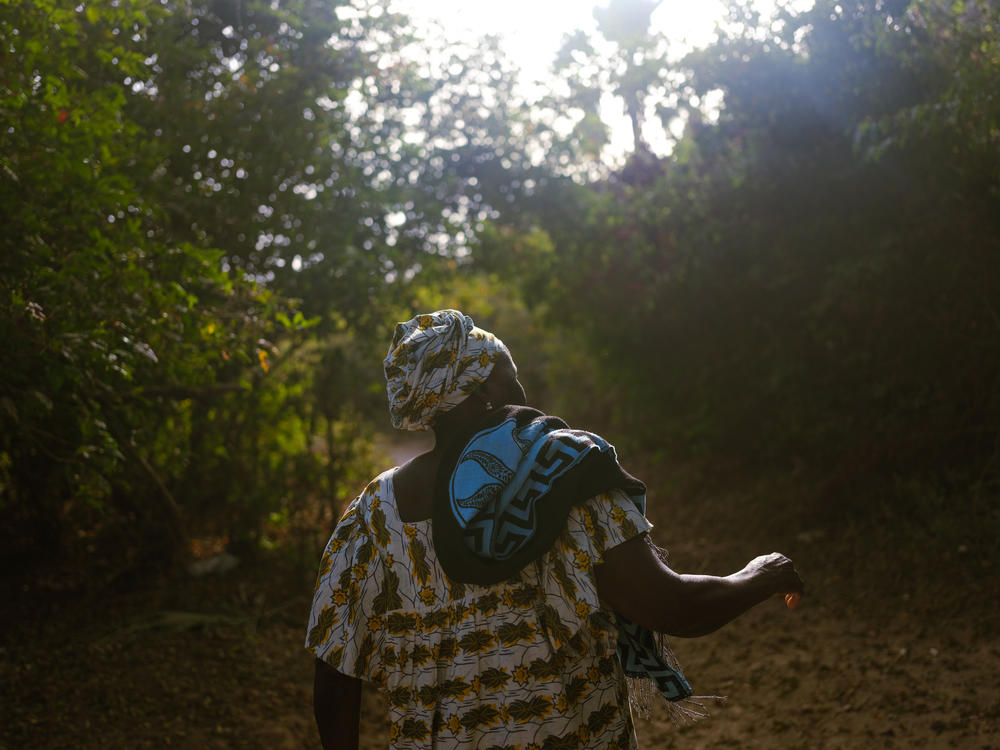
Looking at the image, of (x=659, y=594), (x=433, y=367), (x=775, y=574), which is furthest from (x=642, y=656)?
(x=433, y=367)

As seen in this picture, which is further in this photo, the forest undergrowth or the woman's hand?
the forest undergrowth

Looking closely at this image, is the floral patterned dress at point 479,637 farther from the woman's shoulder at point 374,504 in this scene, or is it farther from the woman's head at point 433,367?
the woman's head at point 433,367

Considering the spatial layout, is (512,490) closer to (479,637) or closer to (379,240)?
(479,637)

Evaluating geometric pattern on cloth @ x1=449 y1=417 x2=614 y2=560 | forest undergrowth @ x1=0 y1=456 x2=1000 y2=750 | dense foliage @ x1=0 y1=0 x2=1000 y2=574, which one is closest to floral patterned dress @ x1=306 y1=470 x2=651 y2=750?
geometric pattern on cloth @ x1=449 y1=417 x2=614 y2=560

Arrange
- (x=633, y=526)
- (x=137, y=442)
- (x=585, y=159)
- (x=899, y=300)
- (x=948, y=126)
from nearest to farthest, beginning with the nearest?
(x=633, y=526)
(x=137, y=442)
(x=948, y=126)
(x=899, y=300)
(x=585, y=159)

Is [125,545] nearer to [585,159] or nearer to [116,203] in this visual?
[116,203]

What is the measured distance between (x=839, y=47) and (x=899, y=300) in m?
2.16

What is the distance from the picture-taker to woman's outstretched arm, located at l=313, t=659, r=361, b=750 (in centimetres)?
204

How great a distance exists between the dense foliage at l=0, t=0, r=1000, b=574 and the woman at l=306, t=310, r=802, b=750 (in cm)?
207

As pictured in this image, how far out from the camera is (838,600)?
19.9 feet

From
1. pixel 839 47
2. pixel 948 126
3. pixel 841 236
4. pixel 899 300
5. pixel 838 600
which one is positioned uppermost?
pixel 839 47

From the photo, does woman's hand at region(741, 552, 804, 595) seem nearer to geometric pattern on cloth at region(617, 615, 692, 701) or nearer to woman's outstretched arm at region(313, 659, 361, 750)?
geometric pattern on cloth at region(617, 615, 692, 701)

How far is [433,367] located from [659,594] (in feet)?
2.46

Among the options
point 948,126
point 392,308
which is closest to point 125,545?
point 392,308
